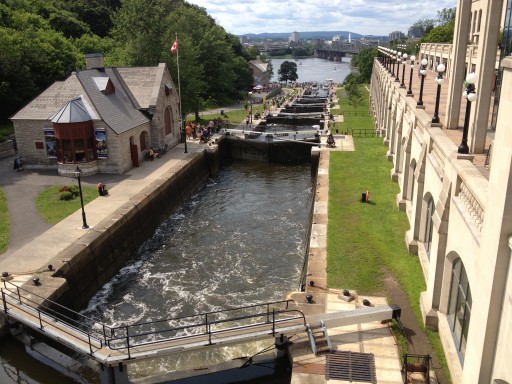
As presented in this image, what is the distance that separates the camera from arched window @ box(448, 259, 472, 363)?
445 inches

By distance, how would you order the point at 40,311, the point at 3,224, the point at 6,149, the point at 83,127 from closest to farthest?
1. the point at 40,311
2. the point at 3,224
3. the point at 83,127
4. the point at 6,149

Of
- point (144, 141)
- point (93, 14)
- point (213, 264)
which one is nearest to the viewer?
point (213, 264)

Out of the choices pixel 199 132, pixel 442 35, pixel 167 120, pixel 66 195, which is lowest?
pixel 66 195

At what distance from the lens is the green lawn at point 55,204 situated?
77.2ft

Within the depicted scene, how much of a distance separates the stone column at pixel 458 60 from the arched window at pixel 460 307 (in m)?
8.33

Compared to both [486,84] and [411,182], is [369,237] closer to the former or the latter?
[411,182]

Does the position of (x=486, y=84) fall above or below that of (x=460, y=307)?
above

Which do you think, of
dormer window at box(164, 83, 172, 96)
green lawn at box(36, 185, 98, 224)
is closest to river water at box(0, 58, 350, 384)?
green lawn at box(36, 185, 98, 224)

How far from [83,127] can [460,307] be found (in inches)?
977

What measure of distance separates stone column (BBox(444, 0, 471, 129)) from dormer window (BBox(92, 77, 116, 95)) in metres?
23.2

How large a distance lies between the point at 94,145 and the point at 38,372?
18.6 metres

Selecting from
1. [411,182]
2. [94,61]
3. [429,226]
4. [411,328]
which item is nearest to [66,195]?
[94,61]

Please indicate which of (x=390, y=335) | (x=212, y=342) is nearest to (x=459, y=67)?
(x=390, y=335)

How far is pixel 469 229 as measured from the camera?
10.4 meters
